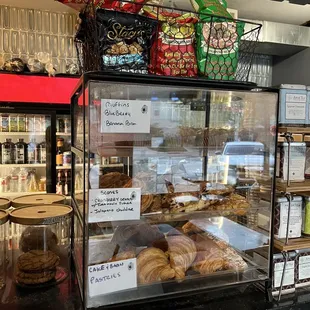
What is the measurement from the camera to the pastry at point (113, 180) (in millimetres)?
920

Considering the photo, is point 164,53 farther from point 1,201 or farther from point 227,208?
point 1,201

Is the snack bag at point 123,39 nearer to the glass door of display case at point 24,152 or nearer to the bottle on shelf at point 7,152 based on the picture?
the glass door of display case at point 24,152

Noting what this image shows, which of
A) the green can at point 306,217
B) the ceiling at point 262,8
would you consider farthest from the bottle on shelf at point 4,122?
the green can at point 306,217

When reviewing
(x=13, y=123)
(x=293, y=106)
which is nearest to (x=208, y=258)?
(x=293, y=106)

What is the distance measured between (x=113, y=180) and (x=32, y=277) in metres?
0.41

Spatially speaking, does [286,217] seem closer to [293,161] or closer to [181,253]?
[293,161]

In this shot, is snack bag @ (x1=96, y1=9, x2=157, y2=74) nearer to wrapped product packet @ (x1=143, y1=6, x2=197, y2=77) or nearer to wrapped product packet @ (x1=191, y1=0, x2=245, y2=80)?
wrapped product packet @ (x1=143, y1=6, x2=197, y2=77)

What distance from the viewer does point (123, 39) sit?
2.76 ft

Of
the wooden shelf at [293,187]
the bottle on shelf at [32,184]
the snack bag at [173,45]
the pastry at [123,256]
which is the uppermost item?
the snack bag at [173,45]

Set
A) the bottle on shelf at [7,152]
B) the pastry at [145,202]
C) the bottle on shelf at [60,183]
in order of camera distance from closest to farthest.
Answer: the pastry at [145,202] → the bottle on shelf at [7,152] → the bottle on shelf at [60,183]

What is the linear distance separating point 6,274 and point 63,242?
0.79ft

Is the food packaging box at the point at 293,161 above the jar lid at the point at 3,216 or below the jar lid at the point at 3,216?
above

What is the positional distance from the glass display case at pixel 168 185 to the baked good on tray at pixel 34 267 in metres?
0.11

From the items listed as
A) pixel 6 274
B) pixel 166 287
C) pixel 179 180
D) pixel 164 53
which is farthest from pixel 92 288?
pixel 164 53
